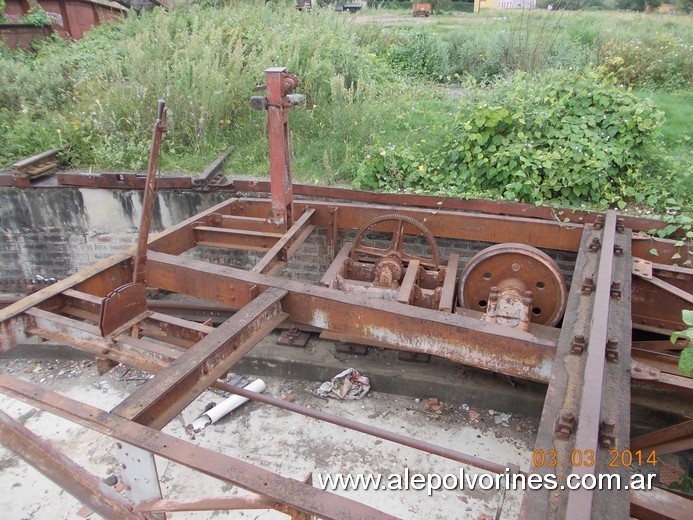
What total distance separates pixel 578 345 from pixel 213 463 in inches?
72.6

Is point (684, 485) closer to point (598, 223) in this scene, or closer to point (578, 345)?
point (578, 345)

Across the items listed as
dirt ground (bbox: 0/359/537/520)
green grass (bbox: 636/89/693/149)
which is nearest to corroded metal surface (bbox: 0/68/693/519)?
dirt ground (bbox: 0/359/537/520)

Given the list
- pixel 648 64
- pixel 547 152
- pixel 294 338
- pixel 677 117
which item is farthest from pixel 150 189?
pixel 648 64

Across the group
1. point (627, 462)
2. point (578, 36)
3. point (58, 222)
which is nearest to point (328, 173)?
point (58, 222)

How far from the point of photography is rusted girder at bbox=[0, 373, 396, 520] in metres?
1.74

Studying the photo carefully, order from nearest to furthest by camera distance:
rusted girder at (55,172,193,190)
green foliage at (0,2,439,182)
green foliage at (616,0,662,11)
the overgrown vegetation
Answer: the overgrown vegetation → rusted girder at (55,172,193,190) → green foliage at (0,2,439,182) → green foliage at (616,0,662,11)

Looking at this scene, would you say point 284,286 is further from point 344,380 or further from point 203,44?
point 203,44

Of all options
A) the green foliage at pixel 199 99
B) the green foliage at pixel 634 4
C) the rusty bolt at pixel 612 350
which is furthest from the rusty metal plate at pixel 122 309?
the green foliage at pixel 634 4

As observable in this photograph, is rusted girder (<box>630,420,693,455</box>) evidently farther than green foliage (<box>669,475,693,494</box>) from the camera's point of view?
No

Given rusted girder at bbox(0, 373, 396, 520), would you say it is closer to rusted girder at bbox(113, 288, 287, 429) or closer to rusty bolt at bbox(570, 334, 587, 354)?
rusted girder at bbox(113, 288, 287, 429)

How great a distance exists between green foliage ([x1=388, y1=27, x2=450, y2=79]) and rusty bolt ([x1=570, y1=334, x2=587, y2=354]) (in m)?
8.29

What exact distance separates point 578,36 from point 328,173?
8.49m

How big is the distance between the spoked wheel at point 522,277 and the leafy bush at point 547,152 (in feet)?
3.37

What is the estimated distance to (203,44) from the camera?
25.9ft
